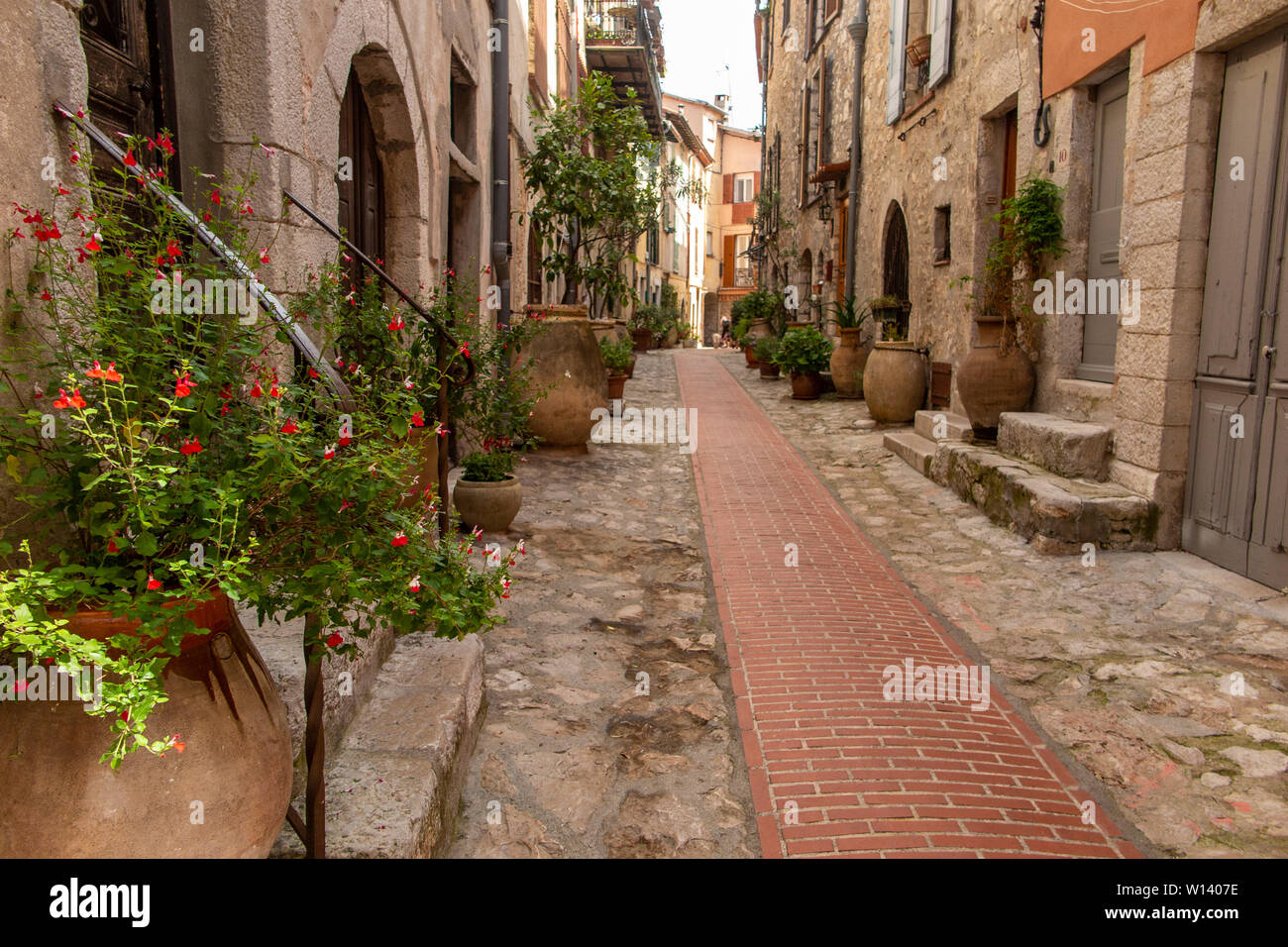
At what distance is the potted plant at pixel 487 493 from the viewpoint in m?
5.21

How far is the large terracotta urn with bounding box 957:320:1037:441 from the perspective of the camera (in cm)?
721

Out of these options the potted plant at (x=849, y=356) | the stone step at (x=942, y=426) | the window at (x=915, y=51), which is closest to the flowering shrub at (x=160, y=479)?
the stone step at (x=942, y=426)

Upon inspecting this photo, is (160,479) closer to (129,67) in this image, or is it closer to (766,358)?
(129,67)

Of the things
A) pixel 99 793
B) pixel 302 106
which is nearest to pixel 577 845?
pixel 99 793

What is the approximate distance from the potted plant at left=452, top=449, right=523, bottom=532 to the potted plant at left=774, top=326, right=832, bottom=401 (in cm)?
780

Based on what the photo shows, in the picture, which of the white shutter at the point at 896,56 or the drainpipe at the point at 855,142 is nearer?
the white shutter at the point at 896,56

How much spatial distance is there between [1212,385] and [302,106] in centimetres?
493

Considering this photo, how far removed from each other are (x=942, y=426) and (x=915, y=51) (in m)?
4.89

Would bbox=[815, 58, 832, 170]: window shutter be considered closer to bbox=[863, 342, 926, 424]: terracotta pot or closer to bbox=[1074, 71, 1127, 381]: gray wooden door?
bbox=[863, 342, 926, 424]: terracotta pot

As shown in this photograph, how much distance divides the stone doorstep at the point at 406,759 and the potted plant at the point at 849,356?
976cm

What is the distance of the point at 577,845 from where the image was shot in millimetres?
2611

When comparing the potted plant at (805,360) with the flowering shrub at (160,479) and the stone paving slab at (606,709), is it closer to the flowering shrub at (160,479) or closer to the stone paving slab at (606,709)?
the stone paving slab at (606,709)

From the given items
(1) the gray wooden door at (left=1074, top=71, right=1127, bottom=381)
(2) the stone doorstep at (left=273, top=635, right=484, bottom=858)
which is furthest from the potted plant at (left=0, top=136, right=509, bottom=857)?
(1) the gray wooden door at (left=1074, top=71, right=1127, bottom=381)

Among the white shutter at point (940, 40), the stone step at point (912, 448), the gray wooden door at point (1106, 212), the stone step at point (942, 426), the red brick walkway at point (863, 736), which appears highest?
the white shutter at point (940, 40)
